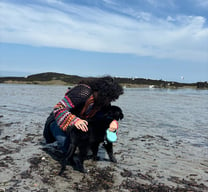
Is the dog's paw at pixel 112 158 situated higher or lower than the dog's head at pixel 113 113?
lower

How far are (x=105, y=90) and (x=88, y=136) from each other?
2.93 ft

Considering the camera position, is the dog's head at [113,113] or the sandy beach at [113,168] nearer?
the sandy beach at [113,168]

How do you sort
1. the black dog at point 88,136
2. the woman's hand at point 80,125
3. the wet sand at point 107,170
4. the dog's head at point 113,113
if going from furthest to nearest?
1. the dog's head at point 113,113
2. the black dog at point 88,136
3. the woman's hand at point 80,125
4. the wet sand at point 107,170

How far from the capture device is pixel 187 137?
7.45 m

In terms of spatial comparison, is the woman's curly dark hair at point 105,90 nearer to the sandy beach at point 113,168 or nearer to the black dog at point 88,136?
the black dog at point 88,136

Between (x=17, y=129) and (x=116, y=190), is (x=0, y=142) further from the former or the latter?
(x=116, y=190)

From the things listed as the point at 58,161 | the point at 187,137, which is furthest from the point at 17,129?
the point at 187,137

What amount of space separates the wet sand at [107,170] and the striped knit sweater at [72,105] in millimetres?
916

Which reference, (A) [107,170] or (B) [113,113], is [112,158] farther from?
(B) [113,113]

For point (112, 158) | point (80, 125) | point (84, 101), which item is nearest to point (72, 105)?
point (84, 101)

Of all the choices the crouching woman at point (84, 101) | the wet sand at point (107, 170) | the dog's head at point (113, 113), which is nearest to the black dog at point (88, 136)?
the dog's head at point (113, 113)

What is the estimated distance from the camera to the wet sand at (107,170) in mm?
3715

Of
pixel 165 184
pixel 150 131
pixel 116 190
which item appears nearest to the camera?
pixel 116 190

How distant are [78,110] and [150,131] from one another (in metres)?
4.33
